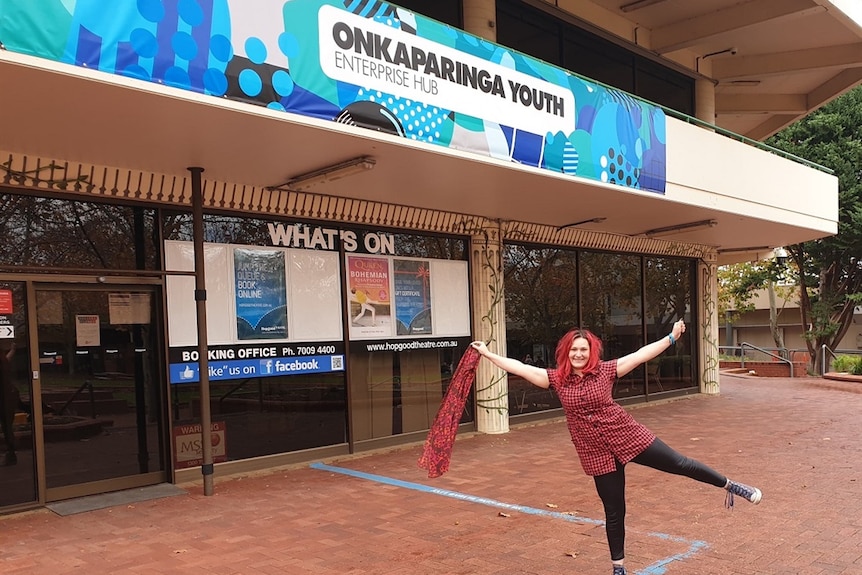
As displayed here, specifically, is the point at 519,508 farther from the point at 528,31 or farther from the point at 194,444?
the point at 528,31

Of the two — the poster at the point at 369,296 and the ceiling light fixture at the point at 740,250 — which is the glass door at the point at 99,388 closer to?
the poster at the point at 369,296

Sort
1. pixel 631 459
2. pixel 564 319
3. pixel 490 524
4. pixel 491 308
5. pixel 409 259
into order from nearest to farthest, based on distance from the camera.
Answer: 1. pixel 631 459
2. pixel 490 524
3. pixel 409 259
4. pixel 491 308
5. pixel 564 319

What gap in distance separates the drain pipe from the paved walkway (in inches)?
13.2

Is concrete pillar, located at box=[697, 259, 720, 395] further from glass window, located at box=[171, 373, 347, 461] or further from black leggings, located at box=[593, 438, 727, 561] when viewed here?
black leggings, located at box=[593, 438, 727, 561]

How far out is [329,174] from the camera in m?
6.83

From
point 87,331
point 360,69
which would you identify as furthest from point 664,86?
point 87,331

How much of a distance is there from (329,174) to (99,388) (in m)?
3.10

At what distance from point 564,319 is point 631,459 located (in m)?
8.17

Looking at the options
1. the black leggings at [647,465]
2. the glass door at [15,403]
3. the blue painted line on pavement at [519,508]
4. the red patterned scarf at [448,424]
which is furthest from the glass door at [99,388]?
the black leggings at [647,465]

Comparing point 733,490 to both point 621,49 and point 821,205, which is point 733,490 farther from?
point 821,205

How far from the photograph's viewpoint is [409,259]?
372 inches

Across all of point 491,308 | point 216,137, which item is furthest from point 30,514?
point 491,308

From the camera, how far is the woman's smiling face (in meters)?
4.04

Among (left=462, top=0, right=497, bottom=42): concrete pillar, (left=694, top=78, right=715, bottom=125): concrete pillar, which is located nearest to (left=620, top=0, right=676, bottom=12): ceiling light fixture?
(left=694, top=78, right=715, bottom=125): concrete pillar
